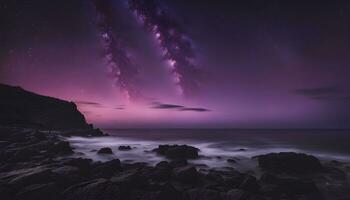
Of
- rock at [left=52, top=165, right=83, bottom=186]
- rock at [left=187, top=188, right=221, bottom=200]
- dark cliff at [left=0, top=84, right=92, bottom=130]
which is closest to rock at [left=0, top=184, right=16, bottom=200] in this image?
rock at [left=52, top=165, right=83, bottom=186]

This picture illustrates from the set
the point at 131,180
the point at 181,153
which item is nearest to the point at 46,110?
the point at 181,153

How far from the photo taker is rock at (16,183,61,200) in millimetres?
7771

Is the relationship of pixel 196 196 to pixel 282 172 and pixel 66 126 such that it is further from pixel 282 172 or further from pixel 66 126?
pixel 66 126

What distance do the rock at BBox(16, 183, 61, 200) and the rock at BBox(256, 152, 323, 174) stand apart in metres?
13.1

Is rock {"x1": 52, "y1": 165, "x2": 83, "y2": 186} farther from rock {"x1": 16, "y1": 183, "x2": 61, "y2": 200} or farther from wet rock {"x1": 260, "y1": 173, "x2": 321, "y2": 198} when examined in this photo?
wet rock {"x1": 260, "y1": 173, "x2": 321, "y2": 198}

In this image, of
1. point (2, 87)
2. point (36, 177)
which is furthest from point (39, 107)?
point (36, 177)

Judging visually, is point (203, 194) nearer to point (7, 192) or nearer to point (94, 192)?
point (94, 192)

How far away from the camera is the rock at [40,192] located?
7.77 meters

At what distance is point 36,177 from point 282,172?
45.9 ft

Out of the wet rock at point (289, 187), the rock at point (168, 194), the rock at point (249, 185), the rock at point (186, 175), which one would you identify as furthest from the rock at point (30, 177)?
the wet rock at point (289, 187)

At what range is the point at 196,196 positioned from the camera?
28.0 feet

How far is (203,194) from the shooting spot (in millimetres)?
8562

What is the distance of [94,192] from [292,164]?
1278 centimetres

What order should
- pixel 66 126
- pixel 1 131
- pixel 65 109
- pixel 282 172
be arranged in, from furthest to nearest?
pixel 65 109 < pixel 66 126 < pixel 1 131 < pixel 282 172
